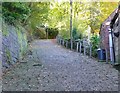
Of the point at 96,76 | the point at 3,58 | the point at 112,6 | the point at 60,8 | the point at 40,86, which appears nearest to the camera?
the point at 40,86

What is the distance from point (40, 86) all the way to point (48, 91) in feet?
1.85

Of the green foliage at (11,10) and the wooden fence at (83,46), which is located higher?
the green foliage at (11,10)

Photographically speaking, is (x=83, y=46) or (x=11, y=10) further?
(x=83, y=46)

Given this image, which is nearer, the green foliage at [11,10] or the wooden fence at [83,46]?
the green foliage at [11,10]

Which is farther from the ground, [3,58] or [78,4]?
[78,4]

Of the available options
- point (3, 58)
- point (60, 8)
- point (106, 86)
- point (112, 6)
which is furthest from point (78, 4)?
point (106, 86)

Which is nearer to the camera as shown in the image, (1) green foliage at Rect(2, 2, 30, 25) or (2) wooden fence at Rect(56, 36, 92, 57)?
(1) green foliage at Rect(2, 2, 30, 25)

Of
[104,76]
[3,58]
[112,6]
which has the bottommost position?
[104,76]

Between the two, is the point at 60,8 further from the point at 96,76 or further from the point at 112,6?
the point at 96,76

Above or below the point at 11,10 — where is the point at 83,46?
below

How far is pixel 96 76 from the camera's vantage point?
331 inches

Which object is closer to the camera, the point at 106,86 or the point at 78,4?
the point at 106,86

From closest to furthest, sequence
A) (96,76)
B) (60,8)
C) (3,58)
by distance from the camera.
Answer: (96,76), (3,58), (60,8)

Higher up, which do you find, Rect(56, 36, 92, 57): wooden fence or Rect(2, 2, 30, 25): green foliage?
Rect(2, 2, 30, 25): green foliage
